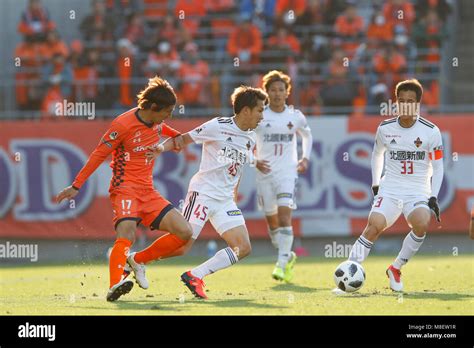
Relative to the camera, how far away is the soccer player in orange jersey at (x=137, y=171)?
1056 centimetres

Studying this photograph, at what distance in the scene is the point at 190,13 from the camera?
75.3 ft

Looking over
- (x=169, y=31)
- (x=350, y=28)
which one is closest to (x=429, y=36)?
(x=350, y=28)

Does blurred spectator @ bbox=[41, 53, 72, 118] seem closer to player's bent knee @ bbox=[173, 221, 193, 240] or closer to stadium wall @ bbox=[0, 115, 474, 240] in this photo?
stadium wall @ bbox=[0, 115, 474, 240]

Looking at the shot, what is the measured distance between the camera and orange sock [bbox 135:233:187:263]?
11.0 m

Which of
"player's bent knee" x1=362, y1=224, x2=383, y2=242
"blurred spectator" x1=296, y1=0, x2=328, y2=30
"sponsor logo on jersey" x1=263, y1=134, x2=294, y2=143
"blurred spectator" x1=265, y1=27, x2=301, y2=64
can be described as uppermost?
"blurred spectator" x1=296, y1=0, x2=328, y2=30

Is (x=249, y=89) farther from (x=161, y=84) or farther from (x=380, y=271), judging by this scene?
(x=380, y=271)

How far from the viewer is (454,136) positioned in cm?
1877

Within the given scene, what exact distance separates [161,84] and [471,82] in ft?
41.7

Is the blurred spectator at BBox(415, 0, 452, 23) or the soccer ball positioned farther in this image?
the blurred spectator at BBox(415, 0, 452, 23)

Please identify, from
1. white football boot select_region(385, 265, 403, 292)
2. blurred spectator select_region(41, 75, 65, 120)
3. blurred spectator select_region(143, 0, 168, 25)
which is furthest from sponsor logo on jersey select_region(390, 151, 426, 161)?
blurred spectator select_region(143, 0, 168, 25)

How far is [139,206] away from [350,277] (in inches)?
89.6

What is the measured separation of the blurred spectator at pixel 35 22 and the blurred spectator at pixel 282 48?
4787mm

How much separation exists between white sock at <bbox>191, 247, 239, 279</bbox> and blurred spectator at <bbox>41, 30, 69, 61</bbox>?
454 inches
